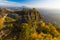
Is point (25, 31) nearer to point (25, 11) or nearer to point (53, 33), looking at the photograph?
point (53, 33)

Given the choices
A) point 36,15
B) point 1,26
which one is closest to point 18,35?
point 1,26

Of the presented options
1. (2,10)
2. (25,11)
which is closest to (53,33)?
(25,11)

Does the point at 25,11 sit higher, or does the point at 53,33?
the point at 25,11

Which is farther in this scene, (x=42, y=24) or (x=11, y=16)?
(x=11, y=16)

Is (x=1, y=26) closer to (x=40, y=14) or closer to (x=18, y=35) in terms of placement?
(x=18, y=35)

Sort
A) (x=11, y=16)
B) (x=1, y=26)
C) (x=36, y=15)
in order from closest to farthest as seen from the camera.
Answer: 1. (x=1, y=26)
2. (x=36, y=15)
3. (x=11, y=16)

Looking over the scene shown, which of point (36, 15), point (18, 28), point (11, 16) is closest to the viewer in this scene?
point (18, 28)
